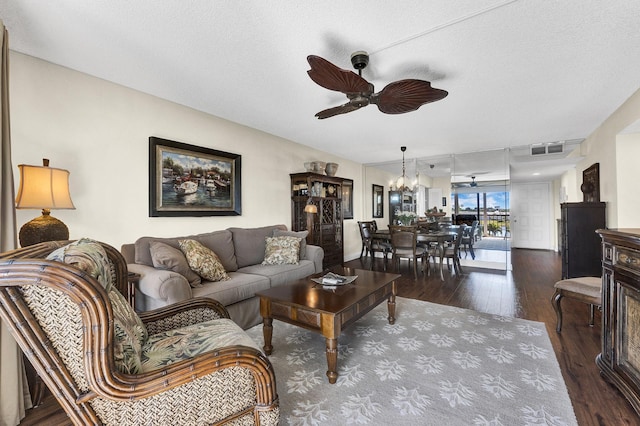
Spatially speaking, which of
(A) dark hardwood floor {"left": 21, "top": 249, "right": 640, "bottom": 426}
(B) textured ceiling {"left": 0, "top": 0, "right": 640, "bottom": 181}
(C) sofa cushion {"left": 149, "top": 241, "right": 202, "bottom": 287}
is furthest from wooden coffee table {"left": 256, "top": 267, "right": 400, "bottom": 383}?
(B) textured ceiling {"left": 0, "top": 0, "right": 640, "bottom": 181}

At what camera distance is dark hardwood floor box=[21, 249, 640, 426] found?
5.15 ft

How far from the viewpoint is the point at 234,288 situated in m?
2.52

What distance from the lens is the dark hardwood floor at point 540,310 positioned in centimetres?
157

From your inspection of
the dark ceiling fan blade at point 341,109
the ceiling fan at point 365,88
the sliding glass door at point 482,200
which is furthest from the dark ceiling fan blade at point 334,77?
the sliding glass door at point 482,200

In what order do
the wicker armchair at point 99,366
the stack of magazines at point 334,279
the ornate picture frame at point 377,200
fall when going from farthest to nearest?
the ornate picture frame at point 377,200
the stack of magazines at point 334,279
the wicker armchair at point 99,366

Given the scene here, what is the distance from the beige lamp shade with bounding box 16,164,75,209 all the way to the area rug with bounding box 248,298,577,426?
1866mm

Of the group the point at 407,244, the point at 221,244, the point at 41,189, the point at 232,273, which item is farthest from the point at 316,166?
the point at 41,189

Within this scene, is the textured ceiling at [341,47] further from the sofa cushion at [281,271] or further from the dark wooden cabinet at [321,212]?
the sofa cushion at [281,271]

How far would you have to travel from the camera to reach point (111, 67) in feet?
7.77

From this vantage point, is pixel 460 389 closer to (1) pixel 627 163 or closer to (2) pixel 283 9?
(2) pixel 283 9

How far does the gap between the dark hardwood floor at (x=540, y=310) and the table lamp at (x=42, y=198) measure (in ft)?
3.53

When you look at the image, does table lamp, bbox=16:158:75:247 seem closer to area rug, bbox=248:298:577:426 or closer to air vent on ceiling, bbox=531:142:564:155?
area rug, bbox=248:298:577:426

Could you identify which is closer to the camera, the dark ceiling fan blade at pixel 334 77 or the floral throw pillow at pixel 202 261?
the dark ceiling fan blade at pixel 334 77

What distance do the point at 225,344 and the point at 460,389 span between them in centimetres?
153
